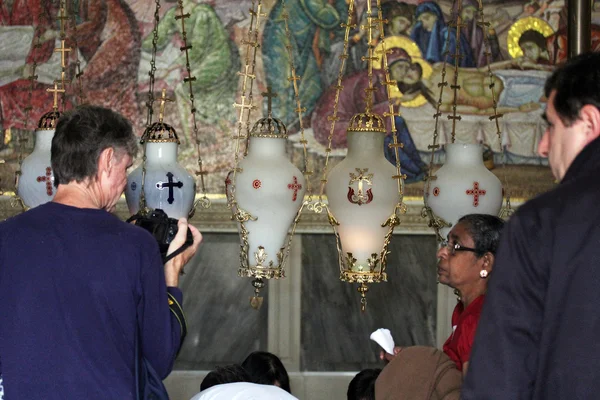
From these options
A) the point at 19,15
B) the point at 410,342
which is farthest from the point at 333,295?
the point at 19,15

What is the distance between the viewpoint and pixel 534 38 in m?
9.45

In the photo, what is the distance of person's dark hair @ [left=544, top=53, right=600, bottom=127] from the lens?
2492 millimetres

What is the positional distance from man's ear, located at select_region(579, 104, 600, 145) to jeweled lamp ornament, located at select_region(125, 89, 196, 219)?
2070mm

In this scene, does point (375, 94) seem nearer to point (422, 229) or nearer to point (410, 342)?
point (422, 229)

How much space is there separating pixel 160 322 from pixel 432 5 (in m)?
6.70

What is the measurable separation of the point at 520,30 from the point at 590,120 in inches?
283

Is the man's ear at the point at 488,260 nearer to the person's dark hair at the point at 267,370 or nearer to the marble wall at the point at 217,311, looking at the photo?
the person's dark hair at the point at 267,370

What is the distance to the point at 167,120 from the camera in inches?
366

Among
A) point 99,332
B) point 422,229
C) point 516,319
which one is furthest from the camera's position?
point 422,229

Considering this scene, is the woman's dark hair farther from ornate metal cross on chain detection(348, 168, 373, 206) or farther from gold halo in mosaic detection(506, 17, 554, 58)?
ornate metal cross on chain detection(348, 168, 373, 206)

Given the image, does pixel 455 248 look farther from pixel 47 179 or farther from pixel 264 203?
pixel 47 179

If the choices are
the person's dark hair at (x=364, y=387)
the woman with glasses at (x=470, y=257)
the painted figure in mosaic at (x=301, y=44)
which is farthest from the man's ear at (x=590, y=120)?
the painted figure in mosaic at (x=301, y=44)

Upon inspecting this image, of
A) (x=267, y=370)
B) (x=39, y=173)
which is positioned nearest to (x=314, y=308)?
(x=267, y=370)

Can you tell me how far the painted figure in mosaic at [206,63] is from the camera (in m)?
9.28
